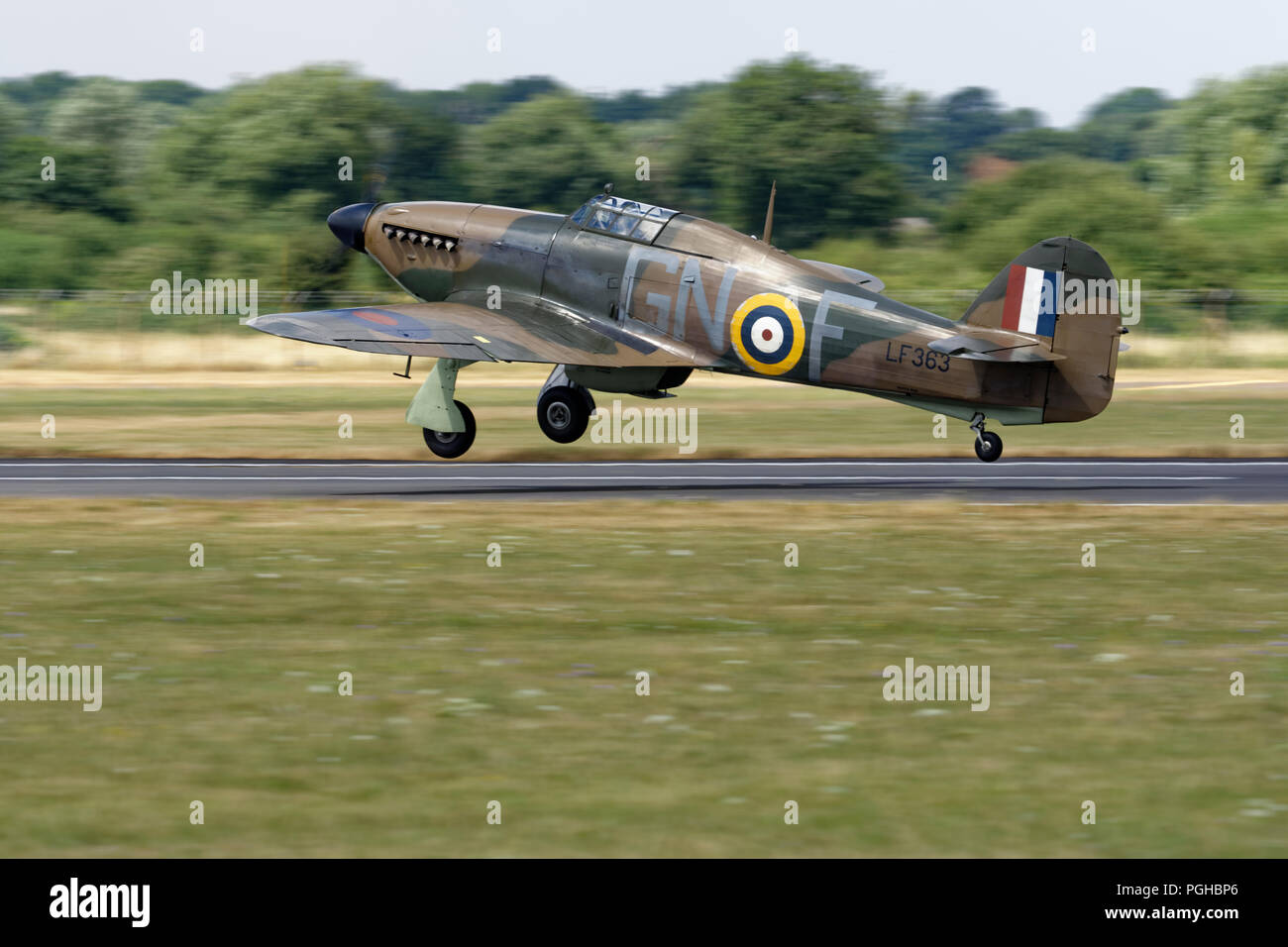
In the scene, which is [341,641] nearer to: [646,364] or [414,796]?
[414,796]

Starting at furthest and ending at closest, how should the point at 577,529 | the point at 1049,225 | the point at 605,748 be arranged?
1. the point at 1049,225
2. the point at 577,529
3. the point at 605,748

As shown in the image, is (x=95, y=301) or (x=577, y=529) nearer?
(x=577, y=529)

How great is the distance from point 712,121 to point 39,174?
30519 mm

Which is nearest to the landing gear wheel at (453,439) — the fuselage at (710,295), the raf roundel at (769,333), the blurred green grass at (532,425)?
the blurred green grass at (532,425)

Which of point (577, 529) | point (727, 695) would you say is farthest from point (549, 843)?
point (577, 529)

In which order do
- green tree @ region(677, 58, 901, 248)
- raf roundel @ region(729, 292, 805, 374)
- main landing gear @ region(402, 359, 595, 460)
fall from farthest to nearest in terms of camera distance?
green tree @ region(677, 58, 901, 248)
main landing gear @ region(402, 359, 595, 460)
raf roundel @ region(729, 292, 805, 374)

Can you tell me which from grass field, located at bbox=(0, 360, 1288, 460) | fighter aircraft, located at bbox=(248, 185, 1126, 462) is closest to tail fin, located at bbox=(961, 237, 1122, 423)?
fighter aircraft, located at bbox=(248, 185, 1126, 462)

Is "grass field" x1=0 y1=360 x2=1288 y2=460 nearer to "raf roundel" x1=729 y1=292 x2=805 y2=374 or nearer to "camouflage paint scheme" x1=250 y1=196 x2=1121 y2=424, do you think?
"camouflage paint scheme" x1=250 y1=196 x2=1121 y2=424

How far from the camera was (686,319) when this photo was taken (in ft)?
71.0

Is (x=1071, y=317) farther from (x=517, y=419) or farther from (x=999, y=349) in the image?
(x=517, y=419)

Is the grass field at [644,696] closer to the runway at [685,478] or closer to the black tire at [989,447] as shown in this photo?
the runway at [685,478]

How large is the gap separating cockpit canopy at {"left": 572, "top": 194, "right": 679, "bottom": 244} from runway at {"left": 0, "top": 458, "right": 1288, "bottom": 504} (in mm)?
3333

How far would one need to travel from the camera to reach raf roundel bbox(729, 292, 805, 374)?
20734 mm

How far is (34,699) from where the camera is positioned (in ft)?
33.6
